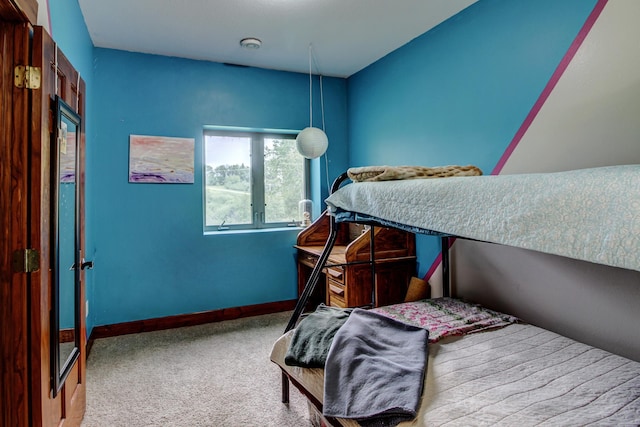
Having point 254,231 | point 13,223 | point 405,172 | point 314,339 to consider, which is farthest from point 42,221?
point 254,231

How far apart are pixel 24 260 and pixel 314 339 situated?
3.90 feet

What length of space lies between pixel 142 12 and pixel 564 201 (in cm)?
276

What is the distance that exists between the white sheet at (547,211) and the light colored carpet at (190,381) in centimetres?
132

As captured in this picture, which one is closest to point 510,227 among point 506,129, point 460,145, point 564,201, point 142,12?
point 564,201

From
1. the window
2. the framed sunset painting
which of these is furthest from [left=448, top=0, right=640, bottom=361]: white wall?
the framed sunset painting

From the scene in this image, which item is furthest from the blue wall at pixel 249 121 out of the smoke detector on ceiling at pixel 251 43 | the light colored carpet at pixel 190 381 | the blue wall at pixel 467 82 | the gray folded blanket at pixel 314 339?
the gray folded blanket at pixel 314 339

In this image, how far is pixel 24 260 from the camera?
130 cm

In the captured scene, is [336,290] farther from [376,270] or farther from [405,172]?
[405,172]

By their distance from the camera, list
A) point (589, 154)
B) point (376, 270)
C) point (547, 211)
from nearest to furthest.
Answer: point (547, 211)
point (589, 154)
point (376, 270)

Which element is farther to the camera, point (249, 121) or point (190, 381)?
point (249, 121)

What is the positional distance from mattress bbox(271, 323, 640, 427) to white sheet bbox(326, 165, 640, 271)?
1.81 ft

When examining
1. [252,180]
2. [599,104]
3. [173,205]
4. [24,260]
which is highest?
[599,104]

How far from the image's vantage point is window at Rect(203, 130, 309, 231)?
12.0 ft

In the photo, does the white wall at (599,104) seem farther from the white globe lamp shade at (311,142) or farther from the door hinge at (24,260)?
the door hinge at (24,260)
